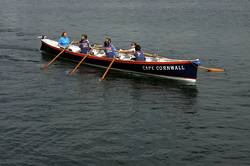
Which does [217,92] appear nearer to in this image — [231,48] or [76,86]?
[76,86]

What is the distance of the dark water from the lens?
2020 cm

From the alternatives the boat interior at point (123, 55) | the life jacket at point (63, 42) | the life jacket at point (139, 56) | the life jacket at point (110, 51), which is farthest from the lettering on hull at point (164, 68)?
the life jacket at point (63, 42)

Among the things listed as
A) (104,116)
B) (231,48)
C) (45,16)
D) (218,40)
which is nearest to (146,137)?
(104,116)

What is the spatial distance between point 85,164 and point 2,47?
27.4 m

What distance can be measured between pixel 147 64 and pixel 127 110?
6.88 m

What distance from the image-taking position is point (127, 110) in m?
25.9

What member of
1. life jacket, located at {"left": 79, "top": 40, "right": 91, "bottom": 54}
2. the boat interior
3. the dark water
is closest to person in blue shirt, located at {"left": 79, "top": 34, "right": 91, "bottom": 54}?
life jacket, located at {"left": 79, "top": 40, "right": 91, "bottom": 54}

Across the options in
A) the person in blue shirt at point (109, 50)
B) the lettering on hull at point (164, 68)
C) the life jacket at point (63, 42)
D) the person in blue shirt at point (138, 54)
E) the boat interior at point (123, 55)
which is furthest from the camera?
the life jacket at point (63, 42)

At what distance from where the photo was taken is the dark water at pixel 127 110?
2020 cm

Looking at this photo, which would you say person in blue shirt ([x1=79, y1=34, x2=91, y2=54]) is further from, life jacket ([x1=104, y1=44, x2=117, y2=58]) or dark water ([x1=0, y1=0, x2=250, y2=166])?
life jacket ([x1=104, y1=44, x2=117, y2=58])

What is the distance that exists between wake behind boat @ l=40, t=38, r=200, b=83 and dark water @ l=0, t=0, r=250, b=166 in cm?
67

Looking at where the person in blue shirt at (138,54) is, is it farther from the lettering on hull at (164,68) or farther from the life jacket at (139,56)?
the lettering on hull at (164,68)

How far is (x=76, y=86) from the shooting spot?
30.6 metres

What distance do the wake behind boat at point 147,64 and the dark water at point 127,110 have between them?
0.67m
